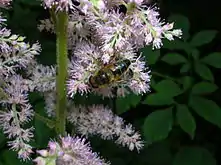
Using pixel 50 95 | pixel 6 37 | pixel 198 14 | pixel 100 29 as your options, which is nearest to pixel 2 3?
pixel 6 37

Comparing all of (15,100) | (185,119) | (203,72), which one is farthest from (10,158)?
(203,72)

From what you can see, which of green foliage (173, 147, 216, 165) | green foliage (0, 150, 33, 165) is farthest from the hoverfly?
green foliage (173, 147, 216, 165)

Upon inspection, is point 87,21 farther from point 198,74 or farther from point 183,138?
point 183,138

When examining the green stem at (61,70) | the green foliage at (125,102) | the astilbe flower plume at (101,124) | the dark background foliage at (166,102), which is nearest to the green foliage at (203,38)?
the dark background foliage at (166,102)

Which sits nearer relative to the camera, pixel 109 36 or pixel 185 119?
pixel 109 36

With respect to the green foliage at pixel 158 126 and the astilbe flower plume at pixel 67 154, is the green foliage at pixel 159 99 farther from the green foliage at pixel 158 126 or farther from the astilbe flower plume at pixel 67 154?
the astilbe flower plume at pixel 67 154

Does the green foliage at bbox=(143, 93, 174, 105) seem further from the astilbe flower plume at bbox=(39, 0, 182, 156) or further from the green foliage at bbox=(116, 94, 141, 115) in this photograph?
the astilbe flower plume at bbox=(39, 0, 182, 156)

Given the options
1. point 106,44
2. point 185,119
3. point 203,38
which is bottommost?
point 185,119

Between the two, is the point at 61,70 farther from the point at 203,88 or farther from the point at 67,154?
the point at 203,88
